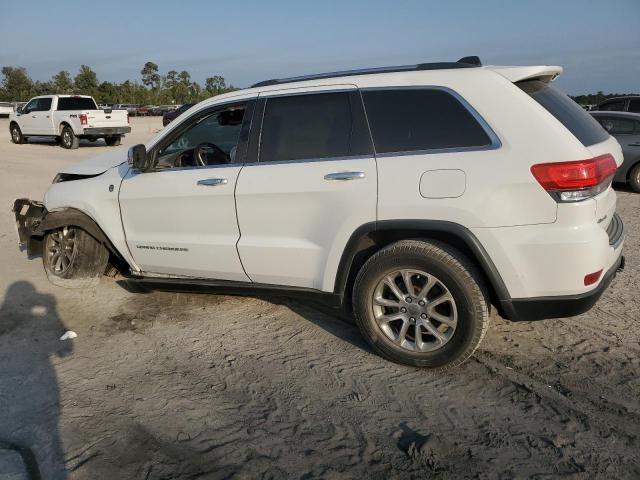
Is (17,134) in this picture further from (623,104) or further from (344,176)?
(344,176)

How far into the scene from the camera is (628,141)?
10.1 meters

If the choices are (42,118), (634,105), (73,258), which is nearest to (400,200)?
(73,258)

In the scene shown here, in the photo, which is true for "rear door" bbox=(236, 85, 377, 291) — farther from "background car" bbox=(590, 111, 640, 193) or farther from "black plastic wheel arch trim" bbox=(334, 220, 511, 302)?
"background car" bbox=(590, 111, 640, 193)

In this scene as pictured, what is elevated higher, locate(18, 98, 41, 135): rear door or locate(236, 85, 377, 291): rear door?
locate(18, 98, 41, 135): rear door

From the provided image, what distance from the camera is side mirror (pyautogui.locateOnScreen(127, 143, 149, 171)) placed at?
4.38m

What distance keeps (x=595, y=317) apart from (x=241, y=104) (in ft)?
10.5

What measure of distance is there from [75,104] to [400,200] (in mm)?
19730

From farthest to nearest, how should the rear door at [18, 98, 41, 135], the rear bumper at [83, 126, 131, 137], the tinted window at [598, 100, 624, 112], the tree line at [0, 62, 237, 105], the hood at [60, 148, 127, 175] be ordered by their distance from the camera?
the tree line at [0, 62, 237, 105] < the rear door at [18, 98, 41, 135] < the rear bumper at [83, 126, 131, 137] < the tinted window at [598, 100, 624, 112] < the hood at [60, 148, 127, 175]

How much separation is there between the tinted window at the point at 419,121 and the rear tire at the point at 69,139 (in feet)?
61.0

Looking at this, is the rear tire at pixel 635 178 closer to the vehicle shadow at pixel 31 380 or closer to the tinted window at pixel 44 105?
the vehicle shadow at pixel 31 380

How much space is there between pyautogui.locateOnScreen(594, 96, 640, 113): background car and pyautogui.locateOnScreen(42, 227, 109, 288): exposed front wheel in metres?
11.7

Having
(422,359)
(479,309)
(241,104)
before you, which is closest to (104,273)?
(241,104)

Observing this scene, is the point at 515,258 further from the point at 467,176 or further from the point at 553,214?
the point at 467,176

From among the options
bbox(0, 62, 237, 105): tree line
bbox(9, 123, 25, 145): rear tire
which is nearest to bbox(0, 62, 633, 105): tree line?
bbox(0, 62, 237, 105): tree line
